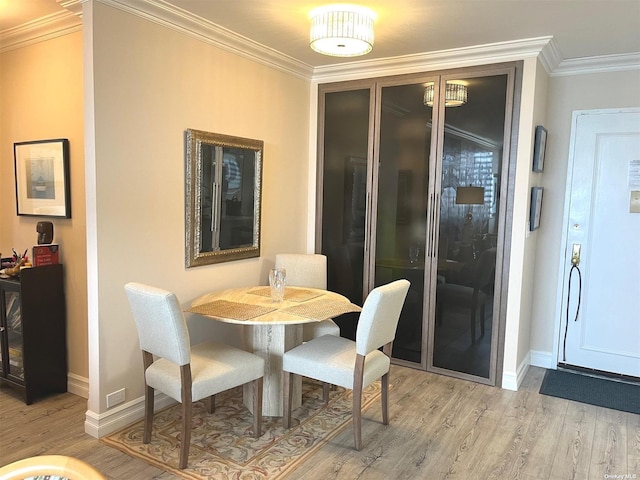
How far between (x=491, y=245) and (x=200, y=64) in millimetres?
2451

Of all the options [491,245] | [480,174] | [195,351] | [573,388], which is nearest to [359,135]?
[480,174]

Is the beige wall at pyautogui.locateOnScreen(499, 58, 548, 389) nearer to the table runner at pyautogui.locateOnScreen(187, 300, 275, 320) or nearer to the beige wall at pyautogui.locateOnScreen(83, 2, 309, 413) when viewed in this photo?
the table runner at pyautogui.locateOnScreen(187, 300, 275, 320)

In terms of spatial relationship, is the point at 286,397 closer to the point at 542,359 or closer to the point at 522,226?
the point at 522,226

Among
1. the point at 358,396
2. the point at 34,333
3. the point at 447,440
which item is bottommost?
the point at 447,440

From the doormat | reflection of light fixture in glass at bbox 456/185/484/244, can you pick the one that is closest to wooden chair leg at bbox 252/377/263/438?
reflection of light fixture in glass at bbox 456/185/484/244

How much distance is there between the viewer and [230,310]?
2.82 meters

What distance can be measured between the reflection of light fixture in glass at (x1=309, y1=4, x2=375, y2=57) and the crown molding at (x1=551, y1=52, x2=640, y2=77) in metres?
1.86

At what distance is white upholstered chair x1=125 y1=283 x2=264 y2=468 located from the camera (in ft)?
7.76

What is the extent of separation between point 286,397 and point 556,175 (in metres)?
2.82

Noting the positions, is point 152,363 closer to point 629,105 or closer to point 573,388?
point 573,388

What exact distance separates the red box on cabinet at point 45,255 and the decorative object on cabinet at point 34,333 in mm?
38

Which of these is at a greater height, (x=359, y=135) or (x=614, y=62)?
(x=614, y=62)

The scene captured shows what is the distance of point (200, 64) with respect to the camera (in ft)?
10.4

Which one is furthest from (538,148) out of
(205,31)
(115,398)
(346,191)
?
(115,398)
